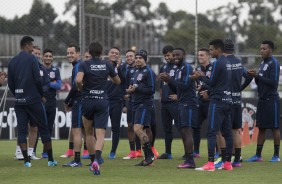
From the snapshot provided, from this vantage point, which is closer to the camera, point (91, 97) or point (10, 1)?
point (91, 97)

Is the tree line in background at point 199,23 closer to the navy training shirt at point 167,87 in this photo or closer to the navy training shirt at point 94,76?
the navy training shirt at point 167,87

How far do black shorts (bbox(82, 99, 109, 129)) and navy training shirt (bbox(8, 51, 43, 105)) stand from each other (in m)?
1.40

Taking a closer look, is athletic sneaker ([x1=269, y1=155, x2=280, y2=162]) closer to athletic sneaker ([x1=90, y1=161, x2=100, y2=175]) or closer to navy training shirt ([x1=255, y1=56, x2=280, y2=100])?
navy training shirt ([x1=255, y1=56, x2=280, y2=100])

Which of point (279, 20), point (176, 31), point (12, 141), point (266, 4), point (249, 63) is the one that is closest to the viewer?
point (12, 141)

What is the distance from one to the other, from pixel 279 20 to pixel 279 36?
327 centimetres

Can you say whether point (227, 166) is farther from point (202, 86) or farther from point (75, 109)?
point (75, 109)

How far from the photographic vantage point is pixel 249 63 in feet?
84.0

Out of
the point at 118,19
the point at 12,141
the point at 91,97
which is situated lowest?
the point at 12,141

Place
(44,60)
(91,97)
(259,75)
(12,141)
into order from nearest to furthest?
(91,97) → (259,75) → (44,60) → (12,141)

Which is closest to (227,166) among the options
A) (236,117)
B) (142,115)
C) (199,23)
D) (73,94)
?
(236,117)

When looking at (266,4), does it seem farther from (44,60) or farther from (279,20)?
(44,60)

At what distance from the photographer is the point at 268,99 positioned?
16281mm

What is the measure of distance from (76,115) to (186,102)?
2.08 metres

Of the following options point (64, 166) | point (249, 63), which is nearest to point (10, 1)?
point (249, 63)
